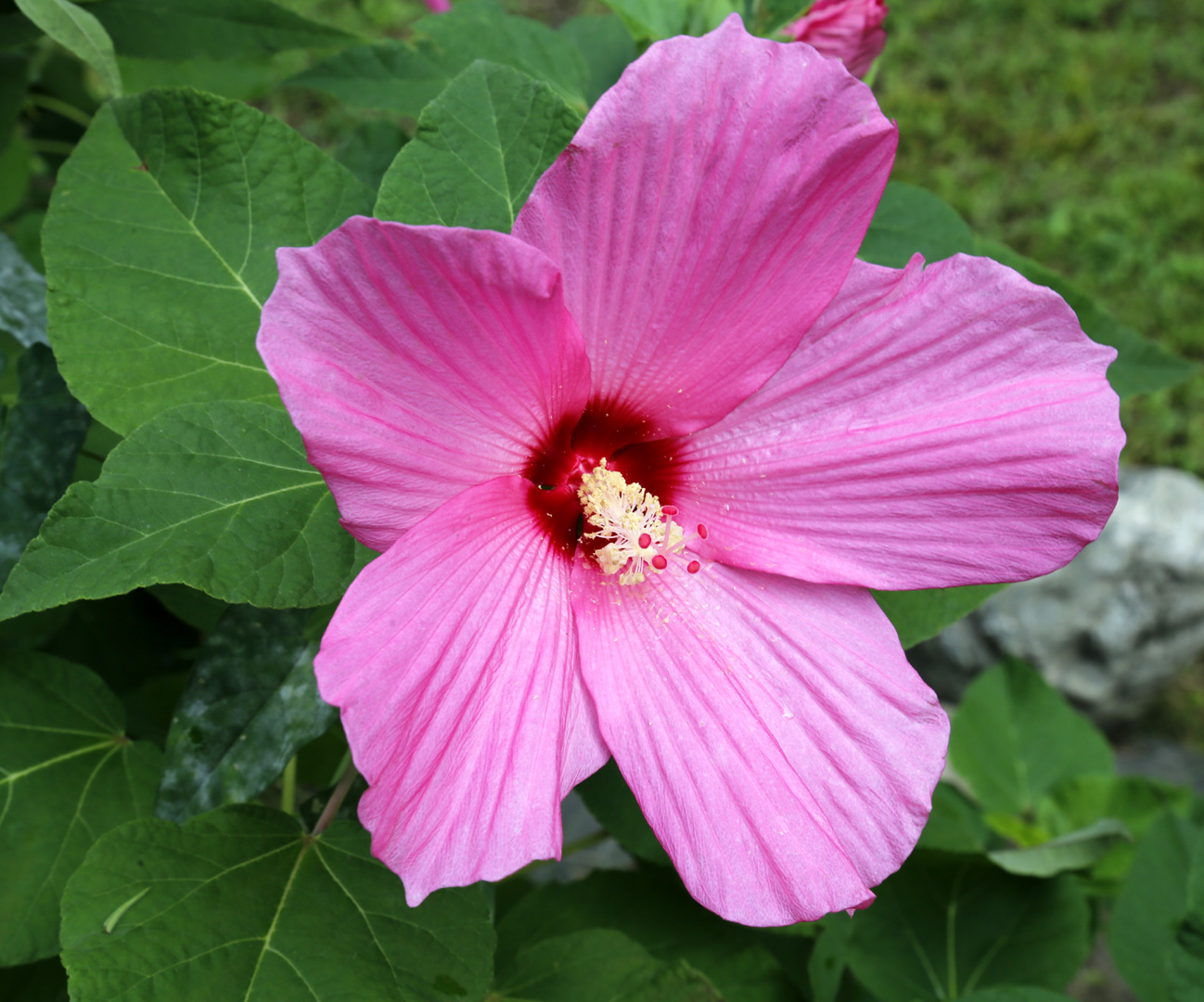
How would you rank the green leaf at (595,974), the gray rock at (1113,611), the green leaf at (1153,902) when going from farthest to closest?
the gray rock at (1113,611)
the green leaf at (1153,902)
the green leaf at (595,974)

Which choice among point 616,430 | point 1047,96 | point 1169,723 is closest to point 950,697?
point 1169,723

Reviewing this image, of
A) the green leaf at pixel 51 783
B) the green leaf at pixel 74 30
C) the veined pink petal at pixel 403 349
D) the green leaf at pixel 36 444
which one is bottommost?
the green leaf at pixel 51 783

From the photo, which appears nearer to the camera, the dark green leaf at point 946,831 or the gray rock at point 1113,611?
the dark green leaf at point 946,831

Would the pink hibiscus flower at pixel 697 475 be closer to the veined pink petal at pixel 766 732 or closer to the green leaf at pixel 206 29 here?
the veined pink petal at pixel 766 732

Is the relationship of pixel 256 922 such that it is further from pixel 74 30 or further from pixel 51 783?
pixel 74 30

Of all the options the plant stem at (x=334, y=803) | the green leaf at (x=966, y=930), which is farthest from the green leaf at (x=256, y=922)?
the green leaf at (x=966, y=930)

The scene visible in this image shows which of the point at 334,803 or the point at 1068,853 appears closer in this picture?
the point at 334,803

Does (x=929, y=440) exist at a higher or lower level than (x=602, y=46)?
lower

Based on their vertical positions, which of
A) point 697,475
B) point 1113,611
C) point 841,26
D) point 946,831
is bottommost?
point 1113,611

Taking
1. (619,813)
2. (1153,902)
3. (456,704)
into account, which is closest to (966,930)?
(1153,902)
